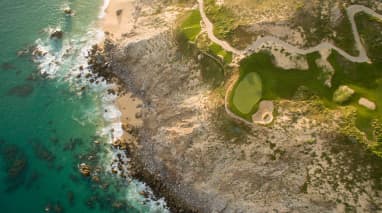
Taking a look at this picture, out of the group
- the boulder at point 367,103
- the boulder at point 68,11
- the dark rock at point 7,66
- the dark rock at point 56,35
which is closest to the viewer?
the boulder at point 367,103

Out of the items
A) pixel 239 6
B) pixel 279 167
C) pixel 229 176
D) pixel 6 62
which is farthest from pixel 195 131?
pixel 6 62

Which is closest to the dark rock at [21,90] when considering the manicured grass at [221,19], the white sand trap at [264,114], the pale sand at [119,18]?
the pale sand at [119,18]

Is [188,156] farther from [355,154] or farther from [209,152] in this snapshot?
[355,154]

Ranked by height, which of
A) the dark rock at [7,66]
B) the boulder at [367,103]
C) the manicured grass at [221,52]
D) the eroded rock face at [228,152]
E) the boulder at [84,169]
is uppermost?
the manicured grass at [221,52]

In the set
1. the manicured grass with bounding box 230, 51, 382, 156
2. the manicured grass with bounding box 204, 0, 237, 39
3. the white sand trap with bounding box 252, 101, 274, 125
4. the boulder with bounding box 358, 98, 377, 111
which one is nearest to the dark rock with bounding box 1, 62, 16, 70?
the manicured grass with bounding box 204, 0, 237, 39

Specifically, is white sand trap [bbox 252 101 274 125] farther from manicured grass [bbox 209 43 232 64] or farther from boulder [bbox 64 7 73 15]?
boulder [bbox 64 7 73 15]

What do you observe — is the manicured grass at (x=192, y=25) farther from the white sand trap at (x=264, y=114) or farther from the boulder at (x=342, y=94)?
the boulder at (x=342, y=94)
